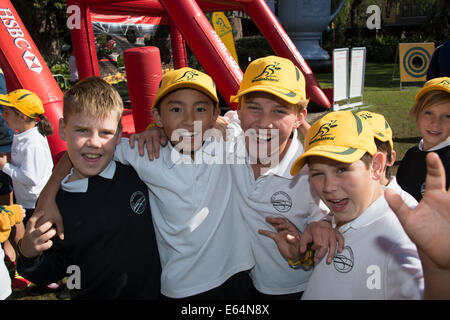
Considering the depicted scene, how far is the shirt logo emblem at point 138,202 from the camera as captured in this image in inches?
69.4

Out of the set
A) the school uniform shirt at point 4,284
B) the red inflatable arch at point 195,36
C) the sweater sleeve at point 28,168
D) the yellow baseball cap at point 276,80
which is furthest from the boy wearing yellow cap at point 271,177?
the red inflatable arch at point 195,36

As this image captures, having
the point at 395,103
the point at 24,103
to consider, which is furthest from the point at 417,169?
the point at 395,103

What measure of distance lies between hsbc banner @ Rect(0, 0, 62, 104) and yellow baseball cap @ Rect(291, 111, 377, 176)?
3094mm

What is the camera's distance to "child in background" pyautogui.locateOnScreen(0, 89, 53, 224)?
298cm

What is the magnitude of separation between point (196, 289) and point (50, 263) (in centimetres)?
70

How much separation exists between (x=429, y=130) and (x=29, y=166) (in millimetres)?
3045

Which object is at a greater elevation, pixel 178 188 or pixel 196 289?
pixel 178 188

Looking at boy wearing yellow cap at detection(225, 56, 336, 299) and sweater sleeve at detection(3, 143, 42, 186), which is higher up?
boy wearing yellow cap at detection(225, 56, 336, 299)

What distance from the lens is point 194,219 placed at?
166cm

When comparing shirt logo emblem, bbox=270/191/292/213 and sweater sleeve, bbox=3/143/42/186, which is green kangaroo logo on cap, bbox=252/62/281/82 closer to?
shirt logo emblem, bbox=270/191/292/213

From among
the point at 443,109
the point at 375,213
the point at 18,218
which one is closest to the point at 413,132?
the point at 443,109

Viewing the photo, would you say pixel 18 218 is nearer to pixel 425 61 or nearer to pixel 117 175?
pixel 117 175

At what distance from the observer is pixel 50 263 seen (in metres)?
1.67

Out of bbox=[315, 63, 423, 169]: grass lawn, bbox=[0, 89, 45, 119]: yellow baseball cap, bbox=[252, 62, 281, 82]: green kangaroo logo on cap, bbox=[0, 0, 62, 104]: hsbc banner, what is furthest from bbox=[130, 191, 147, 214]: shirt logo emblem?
bbox=[315, 63, 423, 169]: grass lawn
